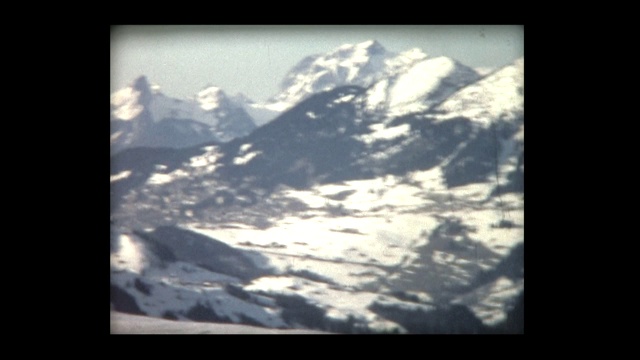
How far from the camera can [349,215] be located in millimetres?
3699

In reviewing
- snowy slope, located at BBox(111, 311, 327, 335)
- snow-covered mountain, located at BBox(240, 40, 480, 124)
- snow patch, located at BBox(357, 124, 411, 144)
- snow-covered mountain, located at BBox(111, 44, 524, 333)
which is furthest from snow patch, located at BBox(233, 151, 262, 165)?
snowy slope, located at BBox(111, 311, 327, 335)

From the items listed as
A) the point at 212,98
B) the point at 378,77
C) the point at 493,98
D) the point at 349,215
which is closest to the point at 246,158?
the point at 212,98

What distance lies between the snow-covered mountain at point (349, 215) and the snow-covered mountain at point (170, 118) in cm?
4

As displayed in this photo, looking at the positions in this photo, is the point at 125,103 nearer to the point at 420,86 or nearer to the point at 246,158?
the point at 246,158

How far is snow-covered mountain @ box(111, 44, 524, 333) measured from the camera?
11.9 ft

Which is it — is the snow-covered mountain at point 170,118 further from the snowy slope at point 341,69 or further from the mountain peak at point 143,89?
the snowy slope at point 341,69

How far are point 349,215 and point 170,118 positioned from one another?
0.84 metres

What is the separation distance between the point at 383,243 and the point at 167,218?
0.88 m

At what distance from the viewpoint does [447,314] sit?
11.9 ft

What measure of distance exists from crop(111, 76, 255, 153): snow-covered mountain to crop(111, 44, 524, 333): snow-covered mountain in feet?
0.15
